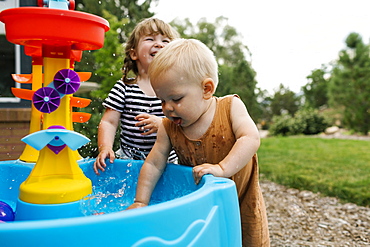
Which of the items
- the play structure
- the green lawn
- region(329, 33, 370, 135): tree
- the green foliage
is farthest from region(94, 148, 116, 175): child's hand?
the green foliage

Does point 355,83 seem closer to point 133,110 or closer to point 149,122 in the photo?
point 133,110

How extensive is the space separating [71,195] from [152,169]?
1.28ft

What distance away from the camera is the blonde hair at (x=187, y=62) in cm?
132

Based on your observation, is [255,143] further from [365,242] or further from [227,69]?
[227,69]

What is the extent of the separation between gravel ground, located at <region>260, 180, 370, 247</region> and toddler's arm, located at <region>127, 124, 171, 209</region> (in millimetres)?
1660

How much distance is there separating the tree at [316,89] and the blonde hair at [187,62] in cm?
1916

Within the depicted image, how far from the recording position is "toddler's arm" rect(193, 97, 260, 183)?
1.31 m

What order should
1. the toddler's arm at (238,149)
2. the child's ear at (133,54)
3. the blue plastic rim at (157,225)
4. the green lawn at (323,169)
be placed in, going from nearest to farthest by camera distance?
the blue plastic rim at (157,225), the toddler's arm at (238,149), the child's ear at (133,54), the green lawn at (323,169)

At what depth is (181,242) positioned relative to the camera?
920 mm

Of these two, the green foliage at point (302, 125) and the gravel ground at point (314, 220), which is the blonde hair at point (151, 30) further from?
the green foliage at point (302, 125)

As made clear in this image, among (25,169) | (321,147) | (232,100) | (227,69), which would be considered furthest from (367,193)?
(227,69)

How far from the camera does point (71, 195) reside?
1.22 meters

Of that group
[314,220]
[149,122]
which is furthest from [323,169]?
[149,122]

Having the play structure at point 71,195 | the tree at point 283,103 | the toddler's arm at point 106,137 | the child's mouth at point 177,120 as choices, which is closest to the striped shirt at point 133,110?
the toddler's arm at point 106,137
